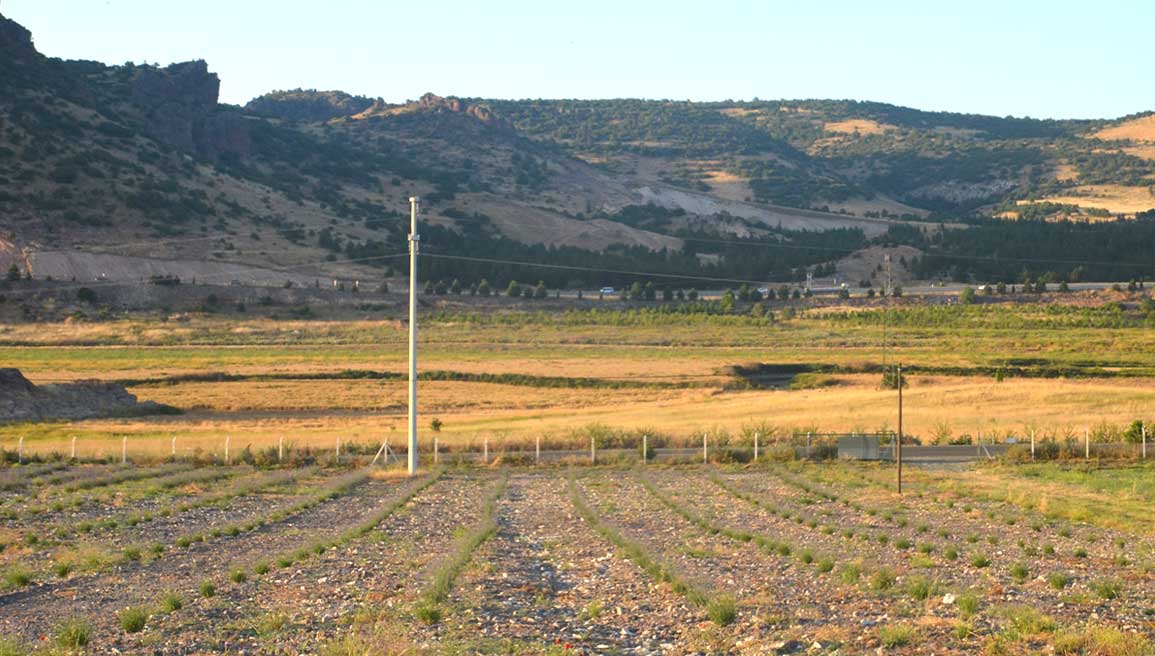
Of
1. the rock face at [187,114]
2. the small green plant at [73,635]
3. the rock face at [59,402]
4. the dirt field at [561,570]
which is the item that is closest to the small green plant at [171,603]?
the dirt field at [561,570]

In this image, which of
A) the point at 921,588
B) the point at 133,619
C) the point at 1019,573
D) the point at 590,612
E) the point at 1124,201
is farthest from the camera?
the point at 1124,201

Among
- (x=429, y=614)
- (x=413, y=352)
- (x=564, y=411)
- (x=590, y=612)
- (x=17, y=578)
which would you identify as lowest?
(x=564, y=411)

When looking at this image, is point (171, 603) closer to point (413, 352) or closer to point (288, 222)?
point (413, 352)

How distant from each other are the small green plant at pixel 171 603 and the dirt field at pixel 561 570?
6 cm

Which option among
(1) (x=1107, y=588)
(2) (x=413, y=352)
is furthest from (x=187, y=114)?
(1) (x=1107, y=588)

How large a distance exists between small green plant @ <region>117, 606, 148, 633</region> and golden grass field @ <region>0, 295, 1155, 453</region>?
29870 mm

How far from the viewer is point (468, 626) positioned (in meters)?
15.6

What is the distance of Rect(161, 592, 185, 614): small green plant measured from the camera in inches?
637

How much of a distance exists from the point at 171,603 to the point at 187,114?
584 ft

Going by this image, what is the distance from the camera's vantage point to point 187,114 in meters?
183

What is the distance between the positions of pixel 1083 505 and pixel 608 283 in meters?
107

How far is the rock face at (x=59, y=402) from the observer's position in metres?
58.6

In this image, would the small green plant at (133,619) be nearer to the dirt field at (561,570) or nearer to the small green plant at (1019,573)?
the dirt field at (561,570)

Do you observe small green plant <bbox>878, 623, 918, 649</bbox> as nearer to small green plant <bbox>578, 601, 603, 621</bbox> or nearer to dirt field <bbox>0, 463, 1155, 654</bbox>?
dirt field <bbox>0, 463, 1155, 654</bbox>
